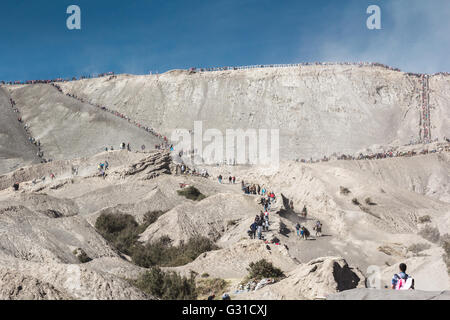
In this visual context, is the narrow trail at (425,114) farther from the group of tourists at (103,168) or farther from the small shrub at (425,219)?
the group of tourists at (103,168)

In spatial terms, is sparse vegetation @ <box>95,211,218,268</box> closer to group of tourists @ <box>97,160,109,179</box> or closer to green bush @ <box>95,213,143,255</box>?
green bush @ <box>95,213,143,255</box>

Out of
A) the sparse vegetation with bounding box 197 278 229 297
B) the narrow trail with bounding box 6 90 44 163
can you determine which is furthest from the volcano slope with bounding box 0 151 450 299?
the narrow trail with bounding box 6 90 44 163

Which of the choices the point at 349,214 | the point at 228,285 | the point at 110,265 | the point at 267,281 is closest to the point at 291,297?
the point at 267,281

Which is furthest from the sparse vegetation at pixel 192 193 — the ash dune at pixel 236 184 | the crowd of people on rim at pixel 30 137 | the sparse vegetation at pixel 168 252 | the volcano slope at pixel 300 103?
the volcano slope at pixel 300 103

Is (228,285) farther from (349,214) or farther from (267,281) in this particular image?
(349,214)

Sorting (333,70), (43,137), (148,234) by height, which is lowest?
(148,234)

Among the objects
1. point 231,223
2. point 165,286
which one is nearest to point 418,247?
point 231,223
